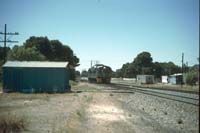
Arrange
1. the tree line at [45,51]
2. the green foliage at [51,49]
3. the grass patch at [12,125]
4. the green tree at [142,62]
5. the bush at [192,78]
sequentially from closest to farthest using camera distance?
the grass patch at [12,125] < the tree line at [45,51] < the bush at [192,78] < the green foliage at [51,49] < the green tree at [142,62]

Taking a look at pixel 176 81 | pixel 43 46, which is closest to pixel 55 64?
pixel 43 46

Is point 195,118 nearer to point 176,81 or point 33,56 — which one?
point 33,56

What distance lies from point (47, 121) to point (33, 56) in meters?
47.5

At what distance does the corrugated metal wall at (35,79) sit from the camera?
35231 mm

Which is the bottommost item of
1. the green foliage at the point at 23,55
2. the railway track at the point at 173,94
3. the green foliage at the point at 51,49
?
the railway track at the point at 173,94

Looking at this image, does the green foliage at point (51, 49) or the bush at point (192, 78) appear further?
the green foliage at point (51, 49)

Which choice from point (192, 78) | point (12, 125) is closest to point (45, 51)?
point (192, 78)

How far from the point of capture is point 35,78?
3566cm

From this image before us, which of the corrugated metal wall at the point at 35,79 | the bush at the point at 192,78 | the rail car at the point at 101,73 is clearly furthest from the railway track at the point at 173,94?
the bush at the point at 192,78

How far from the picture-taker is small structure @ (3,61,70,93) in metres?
35.2

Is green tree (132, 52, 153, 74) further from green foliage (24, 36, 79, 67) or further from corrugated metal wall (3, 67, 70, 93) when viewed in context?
corrugated metal wall (3, 67, 70, 93)

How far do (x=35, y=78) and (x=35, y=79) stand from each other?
4.6 inches

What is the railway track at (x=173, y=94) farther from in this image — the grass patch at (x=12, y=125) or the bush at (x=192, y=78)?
the bush at (x=192, y=78)

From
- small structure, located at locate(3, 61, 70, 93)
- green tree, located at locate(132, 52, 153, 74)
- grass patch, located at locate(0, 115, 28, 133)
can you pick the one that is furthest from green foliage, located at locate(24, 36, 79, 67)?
grass patch, located at locate(0, 115, 28, 133)
